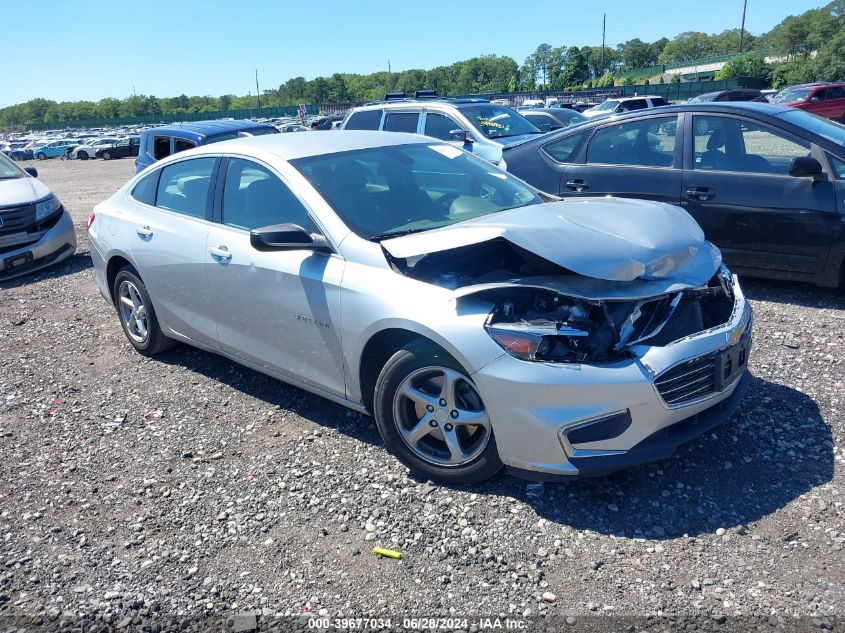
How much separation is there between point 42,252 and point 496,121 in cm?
688

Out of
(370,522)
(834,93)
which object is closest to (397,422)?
(370,522)

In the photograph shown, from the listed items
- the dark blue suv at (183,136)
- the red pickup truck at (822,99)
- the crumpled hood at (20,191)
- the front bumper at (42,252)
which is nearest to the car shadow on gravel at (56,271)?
the front bumper at (42,252)

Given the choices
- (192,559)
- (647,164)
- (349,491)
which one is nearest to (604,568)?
(349,491)

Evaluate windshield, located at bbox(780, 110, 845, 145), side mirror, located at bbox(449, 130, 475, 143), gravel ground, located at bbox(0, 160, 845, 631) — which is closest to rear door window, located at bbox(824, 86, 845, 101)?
side mirror, located at bbox(449, 130, 475, 143)

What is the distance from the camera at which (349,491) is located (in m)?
3.59

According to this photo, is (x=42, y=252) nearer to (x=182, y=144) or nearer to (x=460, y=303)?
(x=182, y=144)

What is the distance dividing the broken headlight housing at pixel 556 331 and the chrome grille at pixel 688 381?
0.23 meters

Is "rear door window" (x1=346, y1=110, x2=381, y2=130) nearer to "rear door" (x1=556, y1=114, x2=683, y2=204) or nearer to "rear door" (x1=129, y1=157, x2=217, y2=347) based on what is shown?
"rear door" (x1=556, y1=114, x2=683, y2=204)

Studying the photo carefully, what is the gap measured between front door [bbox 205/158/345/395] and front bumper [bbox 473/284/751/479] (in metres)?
1.10

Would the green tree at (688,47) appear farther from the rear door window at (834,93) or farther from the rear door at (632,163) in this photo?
the rear door at (632,163)

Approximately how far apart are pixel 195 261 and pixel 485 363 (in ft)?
8.06

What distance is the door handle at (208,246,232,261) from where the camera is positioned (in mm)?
4391

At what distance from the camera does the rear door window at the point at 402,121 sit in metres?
10.6

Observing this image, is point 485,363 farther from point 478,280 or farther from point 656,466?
point 656,466
